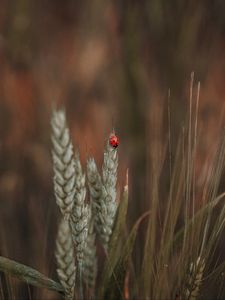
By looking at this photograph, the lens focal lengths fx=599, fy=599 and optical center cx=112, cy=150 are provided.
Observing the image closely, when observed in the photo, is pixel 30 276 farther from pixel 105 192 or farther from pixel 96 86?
pixel 96 86

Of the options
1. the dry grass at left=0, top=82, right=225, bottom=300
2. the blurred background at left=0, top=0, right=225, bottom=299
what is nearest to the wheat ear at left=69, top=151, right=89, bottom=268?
the dry grass at left=0, top=82, right=225, bottom=300

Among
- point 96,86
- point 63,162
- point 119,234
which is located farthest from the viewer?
point 96,86

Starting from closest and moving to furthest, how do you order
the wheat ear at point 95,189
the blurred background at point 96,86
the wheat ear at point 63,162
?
the wheat ear at point 63,162, the wheat ear at point 95,189, the blurred background at point 96,86

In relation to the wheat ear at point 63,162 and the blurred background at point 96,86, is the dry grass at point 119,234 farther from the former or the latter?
the blurred background at point 96,86

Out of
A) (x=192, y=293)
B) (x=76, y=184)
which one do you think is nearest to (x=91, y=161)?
(x=76, y=184)

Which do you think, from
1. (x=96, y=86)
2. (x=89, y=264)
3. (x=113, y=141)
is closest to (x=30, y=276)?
(x=89, y=264)

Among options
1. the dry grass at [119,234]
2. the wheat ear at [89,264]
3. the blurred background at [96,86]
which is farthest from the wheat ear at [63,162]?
the blurred background at [96,86]
